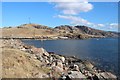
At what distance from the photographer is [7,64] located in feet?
87.8

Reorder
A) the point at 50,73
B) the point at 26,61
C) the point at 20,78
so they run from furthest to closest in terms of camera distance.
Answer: the point at 26,61, the point at 50,73, the point at 20,78

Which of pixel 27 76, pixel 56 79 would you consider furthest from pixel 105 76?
pixel 27 76

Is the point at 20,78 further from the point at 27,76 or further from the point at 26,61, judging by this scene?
the point at 26,61

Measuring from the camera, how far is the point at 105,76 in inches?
1212

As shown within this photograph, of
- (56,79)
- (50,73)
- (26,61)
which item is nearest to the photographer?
(56,79)

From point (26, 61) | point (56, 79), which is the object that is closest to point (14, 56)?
point (26, 61)

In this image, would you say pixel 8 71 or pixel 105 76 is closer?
pixel 8 71

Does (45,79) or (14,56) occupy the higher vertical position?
(14,56)

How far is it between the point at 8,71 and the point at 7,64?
1.78 m

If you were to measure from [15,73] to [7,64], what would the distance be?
2.16m

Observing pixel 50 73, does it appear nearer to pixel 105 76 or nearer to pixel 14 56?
pixel 14 56

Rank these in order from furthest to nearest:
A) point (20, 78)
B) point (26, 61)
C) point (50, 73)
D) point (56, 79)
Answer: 1. point (26, 61)
2. point (50, 73)
3. point (56, 79)
4. point (20, 78)

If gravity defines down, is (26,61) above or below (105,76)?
above

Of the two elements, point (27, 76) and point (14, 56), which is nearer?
point (27, 76)
